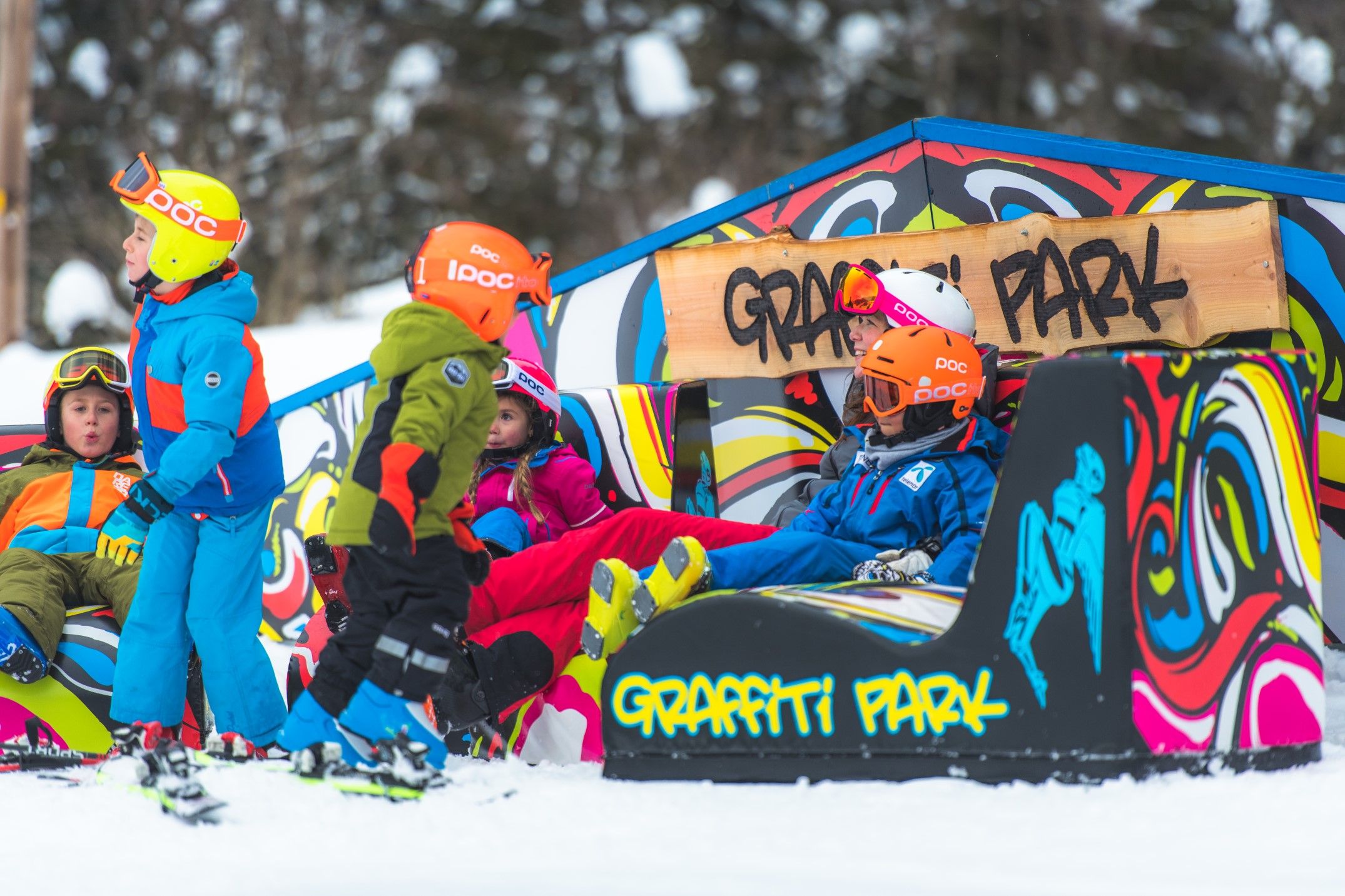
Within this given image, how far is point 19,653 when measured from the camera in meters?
3.66

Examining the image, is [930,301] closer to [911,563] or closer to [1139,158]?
[1139,158]

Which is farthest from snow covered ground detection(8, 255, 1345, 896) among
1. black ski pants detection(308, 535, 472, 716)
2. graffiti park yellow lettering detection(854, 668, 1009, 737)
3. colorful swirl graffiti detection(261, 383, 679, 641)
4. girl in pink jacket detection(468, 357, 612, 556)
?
colorful swirl graffiti detection(261, 383, 679, 641)

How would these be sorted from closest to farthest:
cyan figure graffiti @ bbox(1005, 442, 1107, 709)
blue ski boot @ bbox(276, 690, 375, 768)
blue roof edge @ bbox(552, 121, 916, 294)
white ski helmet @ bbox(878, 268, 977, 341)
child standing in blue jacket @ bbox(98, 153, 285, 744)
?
1. cyan figure graffiti @ bbox(1005, 442, 1107, 709)
2. blue ski boot @ bbox(276, 690, 375, 768)
3. child standing in blue jacket @ bbox(98, 153, 285, 744)
4. white ski helmet @ bbox(878, 268, 977, 341)
5. blue roof edge @ bbox(552, 121, 916, 294)

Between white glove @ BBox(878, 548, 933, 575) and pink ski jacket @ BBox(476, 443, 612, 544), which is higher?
pink ski jacket @ BBox(476, 443, 612, 544)

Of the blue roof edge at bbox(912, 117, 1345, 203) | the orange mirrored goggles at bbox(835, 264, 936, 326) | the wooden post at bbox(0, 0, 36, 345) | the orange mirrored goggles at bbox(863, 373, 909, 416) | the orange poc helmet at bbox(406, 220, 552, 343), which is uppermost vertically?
the wooden post at bbox(0, 0, 36, 345)

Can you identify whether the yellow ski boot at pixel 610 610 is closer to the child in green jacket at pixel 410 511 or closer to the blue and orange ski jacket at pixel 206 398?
the child in green jacket at pixel 410 511

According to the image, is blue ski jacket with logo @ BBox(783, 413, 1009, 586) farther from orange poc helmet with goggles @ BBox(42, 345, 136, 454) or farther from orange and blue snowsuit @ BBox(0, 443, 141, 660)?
orange poc helmet with goggles @ BBox(42, 345, 136, 454)

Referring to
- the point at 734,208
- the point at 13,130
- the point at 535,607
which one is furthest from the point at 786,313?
the point at 13,130

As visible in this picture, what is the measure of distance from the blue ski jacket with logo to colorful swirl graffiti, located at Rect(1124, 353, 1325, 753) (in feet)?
2.46

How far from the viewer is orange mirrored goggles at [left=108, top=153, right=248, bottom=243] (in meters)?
3.47

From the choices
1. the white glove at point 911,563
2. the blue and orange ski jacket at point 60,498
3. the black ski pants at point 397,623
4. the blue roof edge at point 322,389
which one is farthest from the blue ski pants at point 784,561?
the blue roof edge at point 322,389

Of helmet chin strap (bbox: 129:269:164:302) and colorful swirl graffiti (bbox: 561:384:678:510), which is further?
colorful swirl graffiti (bbox: 561:384:678:510)

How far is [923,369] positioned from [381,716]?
166 centimetres

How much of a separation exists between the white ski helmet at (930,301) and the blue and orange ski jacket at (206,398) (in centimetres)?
184
